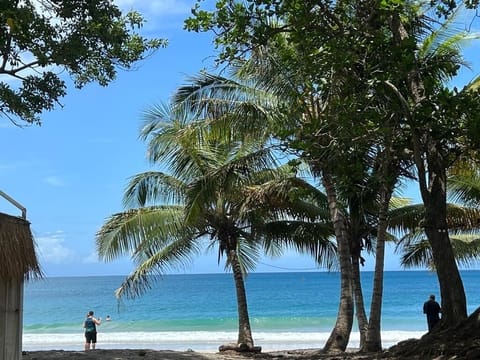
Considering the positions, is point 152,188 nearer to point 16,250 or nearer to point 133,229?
point 133,229

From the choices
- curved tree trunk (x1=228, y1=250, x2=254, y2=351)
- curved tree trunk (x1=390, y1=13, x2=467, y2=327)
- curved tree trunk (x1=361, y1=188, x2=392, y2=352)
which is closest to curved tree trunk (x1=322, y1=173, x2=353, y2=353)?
curved tree trunk (x1=361, y1=188, x2=392, y2=352)

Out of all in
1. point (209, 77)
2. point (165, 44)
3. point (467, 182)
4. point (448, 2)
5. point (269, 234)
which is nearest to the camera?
point (448, 2)

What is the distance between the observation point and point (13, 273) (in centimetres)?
586

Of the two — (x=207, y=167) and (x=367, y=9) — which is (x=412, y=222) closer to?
(x=207, y=167)

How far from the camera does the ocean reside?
33500mm

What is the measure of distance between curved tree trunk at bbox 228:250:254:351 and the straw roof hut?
1244 cm

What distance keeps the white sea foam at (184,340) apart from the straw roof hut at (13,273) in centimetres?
2259

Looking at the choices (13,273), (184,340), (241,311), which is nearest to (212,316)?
(184,340)

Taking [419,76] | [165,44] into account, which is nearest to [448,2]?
[419,76]

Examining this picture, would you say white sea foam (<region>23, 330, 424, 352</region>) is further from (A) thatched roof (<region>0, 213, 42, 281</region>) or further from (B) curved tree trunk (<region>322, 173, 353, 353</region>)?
(A) thatched roof (<region>0, 213, 42, 281</region>)

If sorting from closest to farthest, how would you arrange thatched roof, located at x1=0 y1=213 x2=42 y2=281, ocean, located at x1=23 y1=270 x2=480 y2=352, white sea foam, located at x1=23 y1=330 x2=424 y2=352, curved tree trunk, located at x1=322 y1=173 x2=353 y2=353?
1. thatched roof, located at x1=0 y1=213 x2=42 y2=281
2. curved tree trunk, located at x1=322 y1=173 x2=353 y2=353
3. white sea foam, located at x1=23 y1=330 x2=424 y2=352
4. ocean, located at x1=23 y1=270 x2=480 y2=352

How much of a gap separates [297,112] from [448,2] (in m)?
2.59

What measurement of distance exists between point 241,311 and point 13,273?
13133 mm

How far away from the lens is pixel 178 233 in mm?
18344
